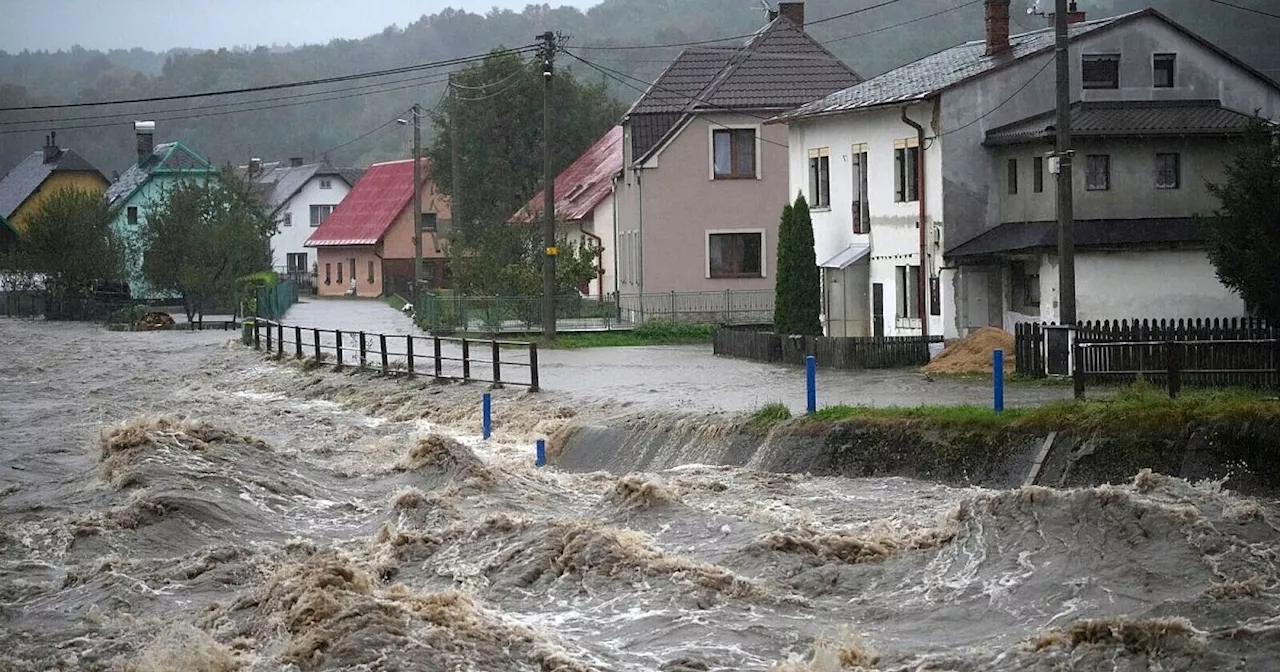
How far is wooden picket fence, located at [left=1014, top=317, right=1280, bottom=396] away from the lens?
74.3 ft

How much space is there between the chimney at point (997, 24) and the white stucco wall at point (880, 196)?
10.9ft

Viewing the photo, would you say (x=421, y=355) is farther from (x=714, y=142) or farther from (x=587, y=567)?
(x=587, y=567)

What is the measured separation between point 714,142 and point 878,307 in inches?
524

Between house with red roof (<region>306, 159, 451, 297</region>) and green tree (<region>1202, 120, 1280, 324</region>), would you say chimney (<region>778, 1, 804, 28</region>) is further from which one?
house with red roof (<region>306, 159, 451, 297</region>)

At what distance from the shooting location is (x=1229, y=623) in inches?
525

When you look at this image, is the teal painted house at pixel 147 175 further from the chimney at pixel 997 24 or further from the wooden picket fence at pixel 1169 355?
the wooden picket fence at pixel 1169 355

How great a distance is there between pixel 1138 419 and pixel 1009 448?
160 centimetres

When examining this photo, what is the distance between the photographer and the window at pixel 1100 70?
1448 inches

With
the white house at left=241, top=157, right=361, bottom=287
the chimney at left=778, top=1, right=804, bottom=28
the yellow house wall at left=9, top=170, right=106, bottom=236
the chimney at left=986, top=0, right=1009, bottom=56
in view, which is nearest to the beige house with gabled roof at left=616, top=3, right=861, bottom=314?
the chimney at left=778, top=1, right=804, bottom=28

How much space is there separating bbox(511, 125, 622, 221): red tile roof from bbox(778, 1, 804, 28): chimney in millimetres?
7901

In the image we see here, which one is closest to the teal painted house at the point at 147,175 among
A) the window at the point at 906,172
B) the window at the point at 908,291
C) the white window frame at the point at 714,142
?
the white window frame at the point at 714,142

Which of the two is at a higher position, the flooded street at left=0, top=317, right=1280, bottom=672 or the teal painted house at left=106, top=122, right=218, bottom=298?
the teal painted house at left=106, top=122, right=218, bottom=298

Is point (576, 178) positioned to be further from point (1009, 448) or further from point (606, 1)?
point (606, 1)

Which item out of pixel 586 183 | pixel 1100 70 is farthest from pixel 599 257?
pixel 1100 70
